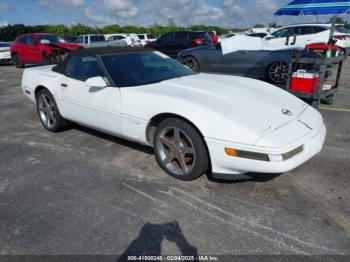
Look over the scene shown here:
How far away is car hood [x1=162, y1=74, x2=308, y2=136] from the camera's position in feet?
9.00

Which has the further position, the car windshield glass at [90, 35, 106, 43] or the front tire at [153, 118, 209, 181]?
the car windshield glass at [90, 35, 106, 43]

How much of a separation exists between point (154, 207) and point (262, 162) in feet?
3.41

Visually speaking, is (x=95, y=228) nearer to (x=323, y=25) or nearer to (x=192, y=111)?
(x=192, y=111)

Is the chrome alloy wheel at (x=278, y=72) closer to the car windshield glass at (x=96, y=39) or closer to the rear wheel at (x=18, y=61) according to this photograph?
the rear wheel at (x=18, y=61)

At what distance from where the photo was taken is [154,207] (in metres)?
2.71

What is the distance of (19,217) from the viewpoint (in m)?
2.61

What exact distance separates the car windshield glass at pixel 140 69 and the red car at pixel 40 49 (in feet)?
31.9

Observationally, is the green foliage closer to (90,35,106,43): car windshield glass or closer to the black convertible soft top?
(90,35,106,43): car windshield glass

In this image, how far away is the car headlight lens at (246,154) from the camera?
252 centimetres

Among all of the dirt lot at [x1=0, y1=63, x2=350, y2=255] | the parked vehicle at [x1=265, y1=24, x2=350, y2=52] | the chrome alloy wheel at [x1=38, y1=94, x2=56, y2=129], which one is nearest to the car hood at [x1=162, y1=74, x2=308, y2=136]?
the dirt lot at [x1=0, y1=63, x2=350, y2=255]

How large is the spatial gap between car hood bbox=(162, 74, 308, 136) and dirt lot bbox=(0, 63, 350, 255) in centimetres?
67

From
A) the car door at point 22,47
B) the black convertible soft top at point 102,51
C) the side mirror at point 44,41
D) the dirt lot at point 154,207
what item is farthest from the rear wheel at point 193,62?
the car door at point 22,47

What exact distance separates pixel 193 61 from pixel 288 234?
23.3ft

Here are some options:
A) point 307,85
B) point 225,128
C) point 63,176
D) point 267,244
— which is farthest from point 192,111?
point 307,85
